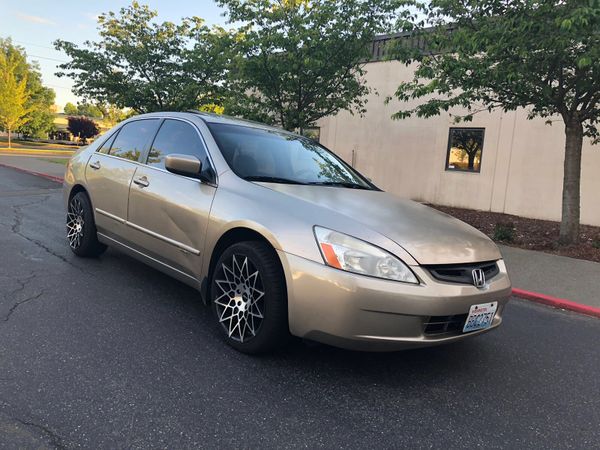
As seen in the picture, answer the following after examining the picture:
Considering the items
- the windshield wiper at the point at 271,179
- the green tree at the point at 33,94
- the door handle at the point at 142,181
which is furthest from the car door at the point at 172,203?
the green tree at the point at 33,94

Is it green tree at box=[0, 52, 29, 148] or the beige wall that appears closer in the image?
the beige wall

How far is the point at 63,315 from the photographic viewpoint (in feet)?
12.1

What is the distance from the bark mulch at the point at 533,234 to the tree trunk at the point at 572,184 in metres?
0.23

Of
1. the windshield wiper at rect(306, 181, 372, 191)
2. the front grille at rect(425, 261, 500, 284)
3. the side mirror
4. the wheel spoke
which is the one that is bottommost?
the wheel spoke

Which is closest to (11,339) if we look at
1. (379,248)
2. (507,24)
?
(379,248)

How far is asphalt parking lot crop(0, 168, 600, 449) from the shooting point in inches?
92.7

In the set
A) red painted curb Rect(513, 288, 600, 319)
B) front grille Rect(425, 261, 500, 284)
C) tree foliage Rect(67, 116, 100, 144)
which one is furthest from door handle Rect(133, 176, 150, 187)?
tree foliage Rect(67, 116, 100, 144)

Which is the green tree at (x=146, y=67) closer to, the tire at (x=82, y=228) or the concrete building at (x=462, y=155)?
the concrete building at (x=462, y=155)

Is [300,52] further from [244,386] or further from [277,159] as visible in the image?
[244,386]

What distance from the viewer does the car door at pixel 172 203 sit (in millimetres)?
3568

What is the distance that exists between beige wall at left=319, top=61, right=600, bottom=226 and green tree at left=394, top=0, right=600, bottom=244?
102 inches

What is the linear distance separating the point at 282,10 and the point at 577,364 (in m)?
9.53

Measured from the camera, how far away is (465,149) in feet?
42.6

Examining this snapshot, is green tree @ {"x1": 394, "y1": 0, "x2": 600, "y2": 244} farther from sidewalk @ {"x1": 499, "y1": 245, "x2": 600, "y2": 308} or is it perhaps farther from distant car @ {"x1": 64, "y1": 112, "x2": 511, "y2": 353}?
distant car @ {"x1": 64, "y1": 112, "x2": 511, "y2": 353}
